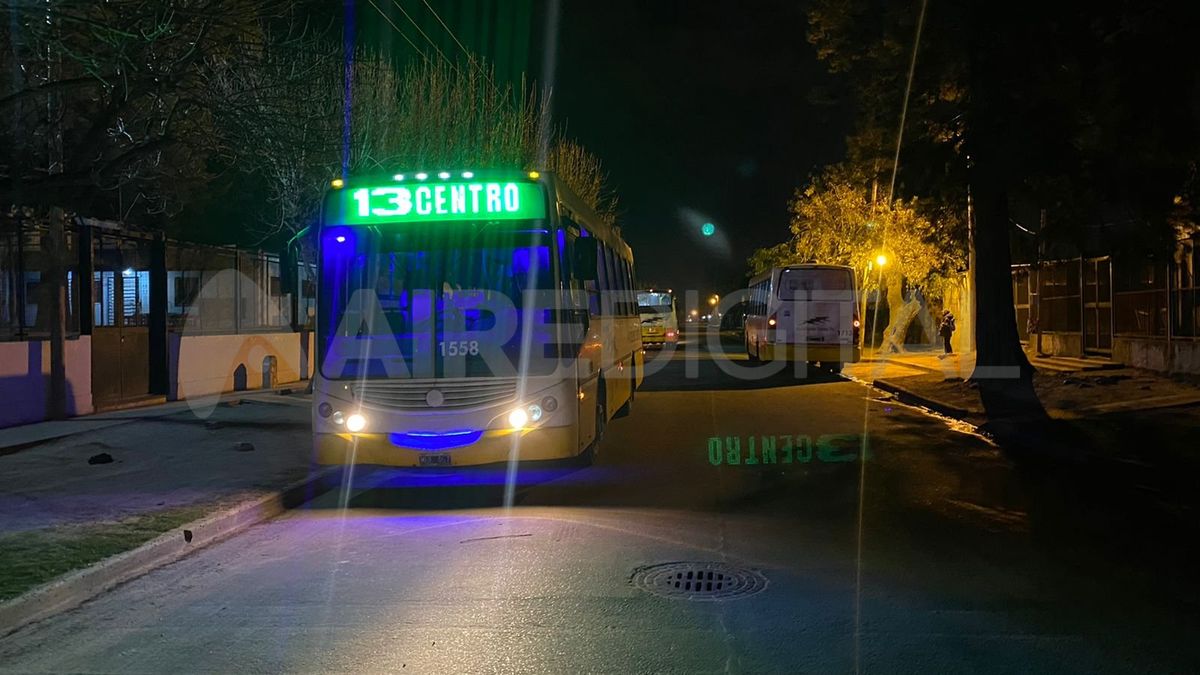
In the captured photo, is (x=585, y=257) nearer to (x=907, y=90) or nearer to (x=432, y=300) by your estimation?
(x=432, y=300)

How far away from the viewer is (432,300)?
9242 millimetres

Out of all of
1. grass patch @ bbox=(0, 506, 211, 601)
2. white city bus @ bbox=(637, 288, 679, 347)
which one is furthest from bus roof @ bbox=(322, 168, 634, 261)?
white city bus @ bbox=(637, 288, 679, 347)

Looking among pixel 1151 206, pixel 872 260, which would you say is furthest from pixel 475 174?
pixel 872 260

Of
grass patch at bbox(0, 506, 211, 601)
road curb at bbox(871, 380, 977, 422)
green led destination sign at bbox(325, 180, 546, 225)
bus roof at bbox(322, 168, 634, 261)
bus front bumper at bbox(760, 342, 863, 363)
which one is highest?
bus roof at bbox(322, 168, 634, 261)

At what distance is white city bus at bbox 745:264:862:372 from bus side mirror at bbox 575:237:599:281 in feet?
53.3

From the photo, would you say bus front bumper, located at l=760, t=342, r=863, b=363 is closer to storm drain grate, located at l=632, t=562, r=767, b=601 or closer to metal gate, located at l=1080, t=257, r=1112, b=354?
metal gate, located at l=1080, t=257, r=1112, b=354

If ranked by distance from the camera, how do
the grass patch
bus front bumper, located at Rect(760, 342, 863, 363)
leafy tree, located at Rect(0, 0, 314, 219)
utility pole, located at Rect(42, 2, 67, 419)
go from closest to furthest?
the grass patch
leafy tree, located at Rect(0, 0, 314, 219)
utility pole, located at Rect(42, 2, 67, 419)
bus front bumper, located at Rect(760, 342, 863, 363)

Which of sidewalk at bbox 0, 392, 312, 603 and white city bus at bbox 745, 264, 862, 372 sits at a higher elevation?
white city bus at bbox 745, 264, 862, 372

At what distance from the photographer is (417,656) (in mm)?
4953

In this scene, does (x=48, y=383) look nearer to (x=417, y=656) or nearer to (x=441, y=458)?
(x=441, y=458)

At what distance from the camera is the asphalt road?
4.98 meters

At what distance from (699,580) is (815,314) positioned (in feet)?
63.7

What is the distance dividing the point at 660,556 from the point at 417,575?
1.76 m

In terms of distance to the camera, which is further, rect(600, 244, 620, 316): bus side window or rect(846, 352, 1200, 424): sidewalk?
rect(846, 352, 1200, 424): sidewalk
